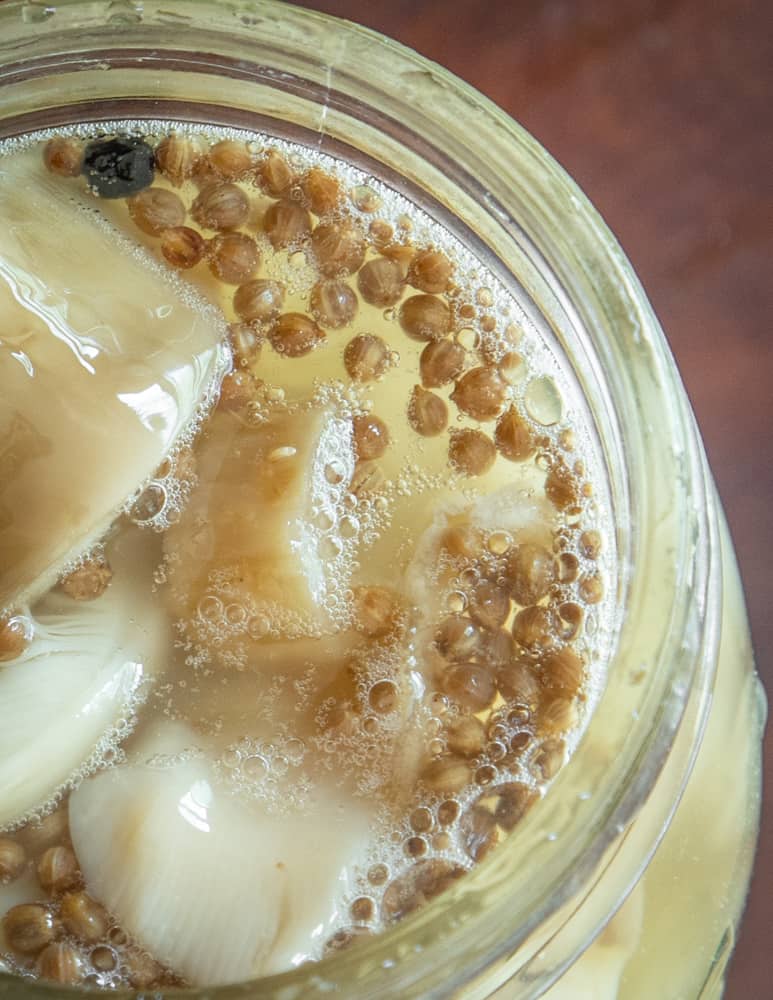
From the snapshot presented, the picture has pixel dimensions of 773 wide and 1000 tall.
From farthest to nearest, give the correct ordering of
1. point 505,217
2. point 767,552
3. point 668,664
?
point 767,552 → point 505,217 → point 668,664

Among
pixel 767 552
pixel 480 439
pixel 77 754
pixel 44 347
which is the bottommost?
pixel 77 754

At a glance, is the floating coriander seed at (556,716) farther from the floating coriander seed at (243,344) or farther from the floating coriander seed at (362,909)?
the floating coriander seed at (243,344)

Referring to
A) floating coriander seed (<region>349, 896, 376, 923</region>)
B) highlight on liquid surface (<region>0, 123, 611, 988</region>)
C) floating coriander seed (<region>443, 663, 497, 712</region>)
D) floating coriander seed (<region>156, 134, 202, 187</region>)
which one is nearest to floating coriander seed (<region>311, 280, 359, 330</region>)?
highlight on liquid surface (<region>0, 123, 611, 988</region>)

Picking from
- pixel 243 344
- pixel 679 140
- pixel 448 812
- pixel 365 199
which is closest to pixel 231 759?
pixel 448 812

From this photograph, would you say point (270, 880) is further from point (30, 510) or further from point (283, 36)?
point (283, 36)

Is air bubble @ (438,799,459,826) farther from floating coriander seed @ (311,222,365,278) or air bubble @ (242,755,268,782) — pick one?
floating coriander seed @ (311,222,365,278)

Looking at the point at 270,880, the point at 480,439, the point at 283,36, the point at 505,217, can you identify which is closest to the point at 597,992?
the point at 270,880

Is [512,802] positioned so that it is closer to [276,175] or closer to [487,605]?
[487,605]
